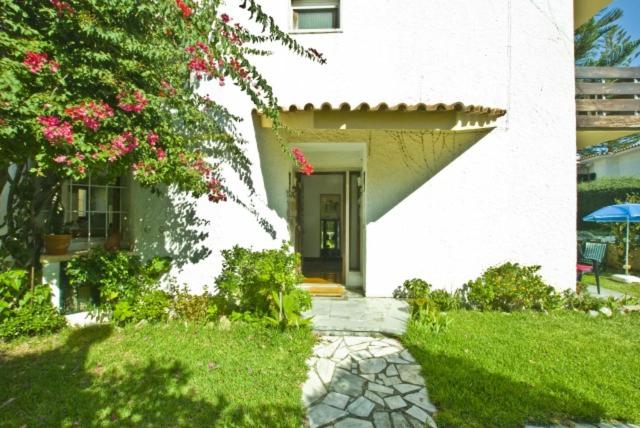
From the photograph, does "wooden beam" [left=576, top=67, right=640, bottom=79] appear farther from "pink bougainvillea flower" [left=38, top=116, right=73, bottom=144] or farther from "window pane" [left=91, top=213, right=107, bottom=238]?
"window pane" [left=91, top=213, right=107, bottom=238]

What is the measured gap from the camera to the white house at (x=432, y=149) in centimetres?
662

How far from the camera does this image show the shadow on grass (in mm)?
3271

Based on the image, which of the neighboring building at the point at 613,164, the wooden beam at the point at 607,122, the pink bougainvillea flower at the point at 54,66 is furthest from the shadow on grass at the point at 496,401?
the neighboring building at the point at 613,164

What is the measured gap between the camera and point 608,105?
24.3 feet

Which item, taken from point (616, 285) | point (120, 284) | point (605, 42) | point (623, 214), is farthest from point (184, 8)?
point (605, 42)

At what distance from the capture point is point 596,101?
7.36 metres

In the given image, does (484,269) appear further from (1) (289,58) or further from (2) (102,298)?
(2) (102,298)

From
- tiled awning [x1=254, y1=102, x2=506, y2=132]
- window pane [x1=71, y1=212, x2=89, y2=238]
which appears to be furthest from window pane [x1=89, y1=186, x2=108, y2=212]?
tiled awning [x1=254, y1=102, x2=506, y2=132]

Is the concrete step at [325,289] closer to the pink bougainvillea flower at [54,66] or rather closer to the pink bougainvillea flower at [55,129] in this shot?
the pink bougainvillea flower at [55,129]

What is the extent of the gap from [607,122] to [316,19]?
7160 mm

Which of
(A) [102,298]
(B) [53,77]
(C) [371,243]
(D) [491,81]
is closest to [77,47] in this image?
(B) [53,77]

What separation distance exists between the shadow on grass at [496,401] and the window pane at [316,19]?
284 inches

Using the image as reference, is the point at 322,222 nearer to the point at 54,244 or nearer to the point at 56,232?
the point at 56,232

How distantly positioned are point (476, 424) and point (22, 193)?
7902 millimetres
